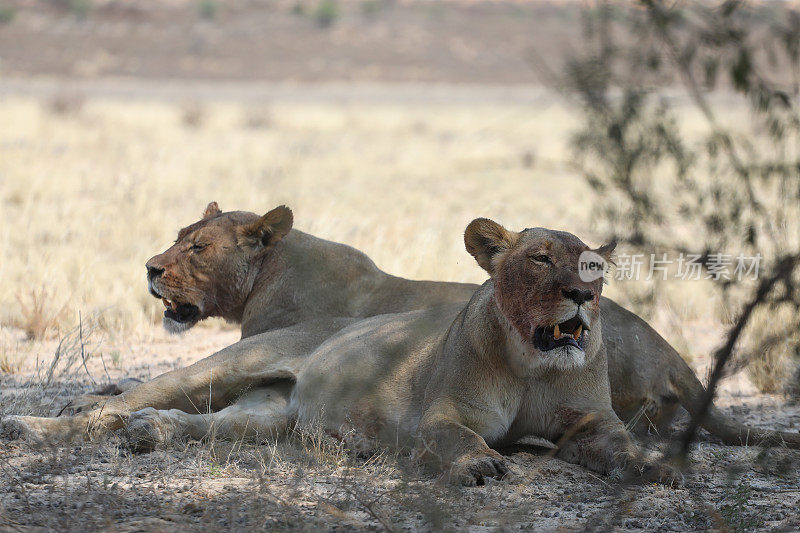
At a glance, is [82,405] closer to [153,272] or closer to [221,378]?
[221,378]

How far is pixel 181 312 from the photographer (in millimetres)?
6512

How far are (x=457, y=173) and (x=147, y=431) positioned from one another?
13.9 meters

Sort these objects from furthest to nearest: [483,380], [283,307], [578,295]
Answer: [283,307]
[483,380]
[578,295]

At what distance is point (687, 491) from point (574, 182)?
1418 cm

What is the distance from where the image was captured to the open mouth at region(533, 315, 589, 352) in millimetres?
4570

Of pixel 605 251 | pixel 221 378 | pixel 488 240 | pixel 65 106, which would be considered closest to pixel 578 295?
pixel 605 251

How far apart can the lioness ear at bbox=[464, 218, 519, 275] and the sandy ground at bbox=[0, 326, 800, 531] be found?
1.02 meters

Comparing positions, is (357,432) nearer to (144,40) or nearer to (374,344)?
(374,344)

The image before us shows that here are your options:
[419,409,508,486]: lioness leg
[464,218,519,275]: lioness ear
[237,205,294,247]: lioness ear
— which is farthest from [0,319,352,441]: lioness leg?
[464,218,519,275]: lioness ear

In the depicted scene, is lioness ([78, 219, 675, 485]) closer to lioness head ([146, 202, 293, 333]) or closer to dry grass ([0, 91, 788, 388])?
Answer: dry grass ([0, 91, 788, 388])

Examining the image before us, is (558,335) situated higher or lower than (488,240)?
lower

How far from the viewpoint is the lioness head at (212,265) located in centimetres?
638

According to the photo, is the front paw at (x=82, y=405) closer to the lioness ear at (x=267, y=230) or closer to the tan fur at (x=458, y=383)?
the tan fur at (x=458, y=383)

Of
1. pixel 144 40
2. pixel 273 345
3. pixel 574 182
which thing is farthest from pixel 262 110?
pixel 144 40
